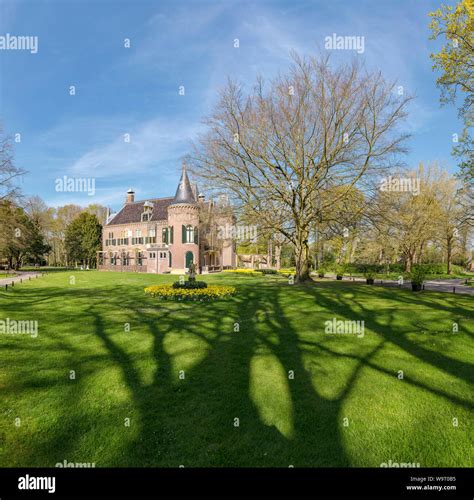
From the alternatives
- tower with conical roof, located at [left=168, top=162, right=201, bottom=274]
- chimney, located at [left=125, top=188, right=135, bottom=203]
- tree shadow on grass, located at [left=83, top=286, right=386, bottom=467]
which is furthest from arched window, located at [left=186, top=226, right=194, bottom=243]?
tree shadow on grass, located at [left=83, top=286, right=386, bottom=467]

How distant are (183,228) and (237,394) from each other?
34.9 meters

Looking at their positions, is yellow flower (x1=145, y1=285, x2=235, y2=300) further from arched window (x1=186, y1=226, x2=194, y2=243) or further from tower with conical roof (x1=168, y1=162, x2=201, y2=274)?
arched window (x1=186, y1=226, x2=194, y2=243)

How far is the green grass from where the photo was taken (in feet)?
12.4

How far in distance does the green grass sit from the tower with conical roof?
29.6m

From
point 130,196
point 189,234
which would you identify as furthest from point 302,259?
point 130,196

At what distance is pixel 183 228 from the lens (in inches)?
1531

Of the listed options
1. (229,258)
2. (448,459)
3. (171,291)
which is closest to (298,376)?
(448,459)

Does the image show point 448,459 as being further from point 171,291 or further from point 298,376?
Answer: point 171,291

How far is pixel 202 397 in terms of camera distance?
507cm

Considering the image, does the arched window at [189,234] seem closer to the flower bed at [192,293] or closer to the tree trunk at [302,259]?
the tree trunk at [302,259]

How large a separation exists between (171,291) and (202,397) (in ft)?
35.2

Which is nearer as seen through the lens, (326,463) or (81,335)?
(326,463)
